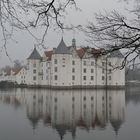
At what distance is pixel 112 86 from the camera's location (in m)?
46.7

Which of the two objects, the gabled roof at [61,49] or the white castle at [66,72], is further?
the gabled roof at [61,49]

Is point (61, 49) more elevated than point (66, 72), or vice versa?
point (61, 49)

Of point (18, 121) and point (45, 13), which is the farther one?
point (18, 121)

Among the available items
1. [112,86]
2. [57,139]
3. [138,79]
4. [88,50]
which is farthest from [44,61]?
[88,50]

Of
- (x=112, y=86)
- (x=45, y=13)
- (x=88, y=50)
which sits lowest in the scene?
(x=112, y=86)

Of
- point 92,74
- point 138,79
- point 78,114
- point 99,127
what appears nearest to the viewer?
point 99,127

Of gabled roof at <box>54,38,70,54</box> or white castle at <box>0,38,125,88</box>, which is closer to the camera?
white castle at <box>0,38,125,88</box>

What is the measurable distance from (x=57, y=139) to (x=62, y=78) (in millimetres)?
33441

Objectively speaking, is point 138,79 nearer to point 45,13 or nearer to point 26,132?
point 26,132

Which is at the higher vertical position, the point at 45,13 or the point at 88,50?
the point at 45,13

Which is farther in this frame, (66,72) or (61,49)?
(61,49)

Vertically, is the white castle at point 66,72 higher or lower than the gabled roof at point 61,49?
lower

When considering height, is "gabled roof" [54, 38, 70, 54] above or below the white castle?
above

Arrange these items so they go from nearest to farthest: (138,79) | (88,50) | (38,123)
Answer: (88,50) < (38,123) < (138,79)
